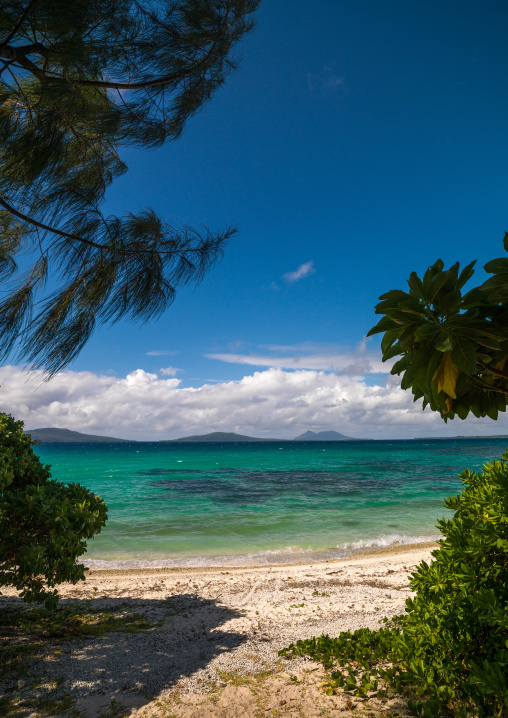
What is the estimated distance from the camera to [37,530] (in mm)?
3445

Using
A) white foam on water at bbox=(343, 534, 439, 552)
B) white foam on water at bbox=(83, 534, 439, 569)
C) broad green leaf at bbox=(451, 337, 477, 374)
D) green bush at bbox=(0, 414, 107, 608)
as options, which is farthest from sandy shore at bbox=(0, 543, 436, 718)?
white foam on water at bbox=(343, 534, 439, 552)

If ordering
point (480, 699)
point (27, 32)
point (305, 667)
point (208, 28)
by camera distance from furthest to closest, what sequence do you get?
1. point (208, 28)
2. point (305, 667)
3. point (27, 32)
4. point (480, 699)

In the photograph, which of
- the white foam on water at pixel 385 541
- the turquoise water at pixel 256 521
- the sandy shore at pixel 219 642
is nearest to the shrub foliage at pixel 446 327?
the sandy shore at pixel 219 642

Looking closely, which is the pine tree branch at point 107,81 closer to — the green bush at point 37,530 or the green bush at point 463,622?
the green bush at point 37,530

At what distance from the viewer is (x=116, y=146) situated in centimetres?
387

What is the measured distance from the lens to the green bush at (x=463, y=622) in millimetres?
1907

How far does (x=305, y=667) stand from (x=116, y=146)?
4972 millimetres

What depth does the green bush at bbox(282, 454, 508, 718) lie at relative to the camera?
6.26ft

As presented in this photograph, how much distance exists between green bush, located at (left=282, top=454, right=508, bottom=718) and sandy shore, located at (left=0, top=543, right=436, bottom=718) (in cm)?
28

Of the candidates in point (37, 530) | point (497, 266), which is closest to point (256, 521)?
point (37, 530)

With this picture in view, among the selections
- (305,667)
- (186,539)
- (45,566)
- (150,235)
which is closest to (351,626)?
(305,667)

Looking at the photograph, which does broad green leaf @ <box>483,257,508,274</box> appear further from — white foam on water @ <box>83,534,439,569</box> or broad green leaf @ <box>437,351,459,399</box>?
white foam on water @ <box>83,534,439,569</box>

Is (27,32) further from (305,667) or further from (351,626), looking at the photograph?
(351,626)

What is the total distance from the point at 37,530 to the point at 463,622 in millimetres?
3364
